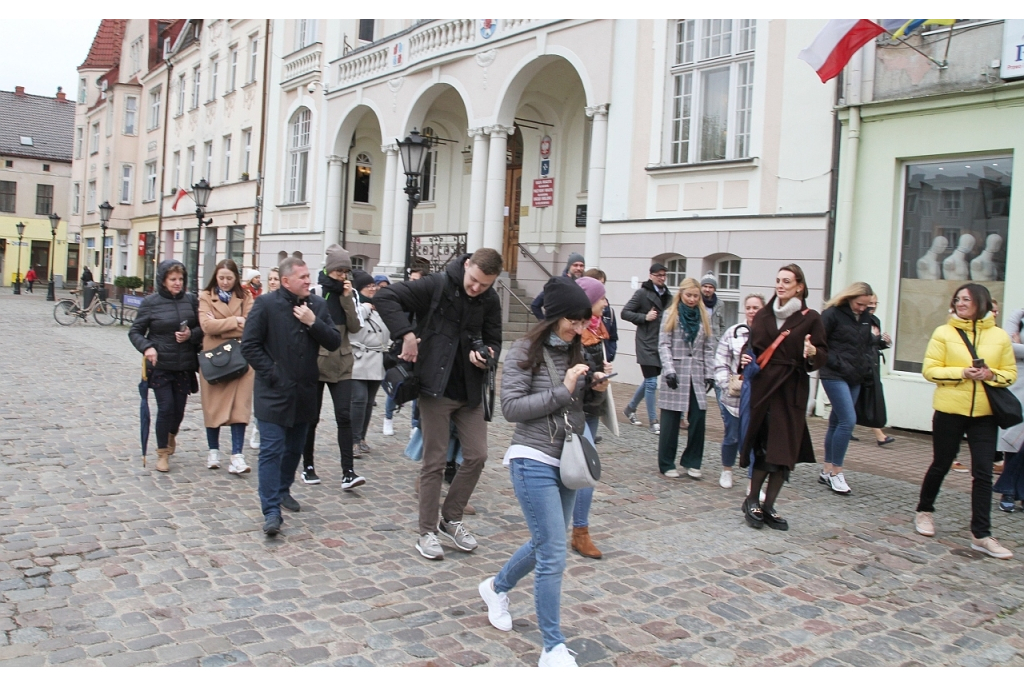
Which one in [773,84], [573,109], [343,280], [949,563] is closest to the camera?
[949,563]

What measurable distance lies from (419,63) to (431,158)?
486cm

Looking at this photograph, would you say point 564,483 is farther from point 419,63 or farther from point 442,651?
point 419,63

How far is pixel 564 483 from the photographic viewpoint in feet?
13.1

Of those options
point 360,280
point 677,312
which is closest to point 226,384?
point 360,280

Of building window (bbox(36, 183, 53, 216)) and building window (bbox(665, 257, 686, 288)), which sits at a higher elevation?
building window (bbox(36, 183, 53, 216))

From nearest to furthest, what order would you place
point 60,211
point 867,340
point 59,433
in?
1. point 867,340
2. point 59,433
3. point 60,211

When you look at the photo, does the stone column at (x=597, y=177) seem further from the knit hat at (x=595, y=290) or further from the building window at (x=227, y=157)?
the building window at (x=227, y=157)

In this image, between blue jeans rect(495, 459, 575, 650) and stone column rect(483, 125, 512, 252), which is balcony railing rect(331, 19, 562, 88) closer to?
stone column rect(483, 125, 512, 252)

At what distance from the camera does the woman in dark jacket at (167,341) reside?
24.6 ft

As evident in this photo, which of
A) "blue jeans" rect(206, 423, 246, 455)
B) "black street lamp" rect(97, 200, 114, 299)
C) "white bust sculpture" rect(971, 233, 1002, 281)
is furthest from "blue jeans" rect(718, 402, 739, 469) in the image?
"black street lamp" rect(97, 200, 114, 299)

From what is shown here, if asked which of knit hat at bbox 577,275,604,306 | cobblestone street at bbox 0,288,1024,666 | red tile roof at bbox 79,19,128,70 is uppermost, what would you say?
red tile roof at bbox 79,19,128,70

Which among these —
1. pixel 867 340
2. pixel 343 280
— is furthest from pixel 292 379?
pixel 867 340

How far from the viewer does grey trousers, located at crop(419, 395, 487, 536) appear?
5469mm

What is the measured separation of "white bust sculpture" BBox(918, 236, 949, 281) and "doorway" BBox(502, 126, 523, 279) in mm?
11258
